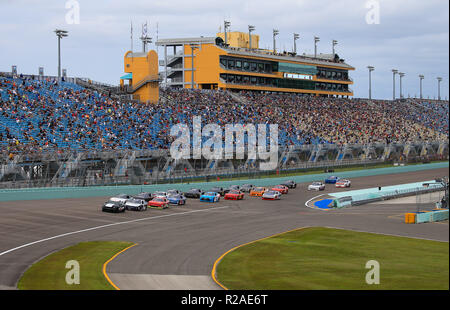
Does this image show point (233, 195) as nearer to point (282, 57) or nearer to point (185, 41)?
point (185, 41)

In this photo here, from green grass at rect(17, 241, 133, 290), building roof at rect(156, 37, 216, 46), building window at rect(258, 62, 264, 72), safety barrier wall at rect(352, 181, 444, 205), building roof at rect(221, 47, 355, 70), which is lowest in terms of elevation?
green grass at rect(17, 241, 133, 290)

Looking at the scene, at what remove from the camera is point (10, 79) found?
65.2m

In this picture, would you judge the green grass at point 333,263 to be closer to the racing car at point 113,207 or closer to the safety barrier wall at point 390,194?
the racing car at point 113,207

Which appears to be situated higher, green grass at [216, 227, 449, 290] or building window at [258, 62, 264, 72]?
building window at [258, 62, 264, 72]

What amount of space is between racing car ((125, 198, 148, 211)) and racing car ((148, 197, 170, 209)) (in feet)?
5.72

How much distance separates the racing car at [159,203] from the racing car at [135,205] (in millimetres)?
1745

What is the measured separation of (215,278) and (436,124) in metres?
96.1

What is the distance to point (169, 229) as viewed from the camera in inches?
1524

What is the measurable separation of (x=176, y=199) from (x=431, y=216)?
2049cm

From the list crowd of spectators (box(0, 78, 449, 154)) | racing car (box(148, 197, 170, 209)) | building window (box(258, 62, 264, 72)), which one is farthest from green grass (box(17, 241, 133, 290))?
building window (box(258, 62, 264, 72))

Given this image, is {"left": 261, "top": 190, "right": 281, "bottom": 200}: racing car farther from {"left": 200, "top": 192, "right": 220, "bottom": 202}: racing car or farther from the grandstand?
the grandstand

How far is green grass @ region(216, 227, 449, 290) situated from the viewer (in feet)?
81.9
